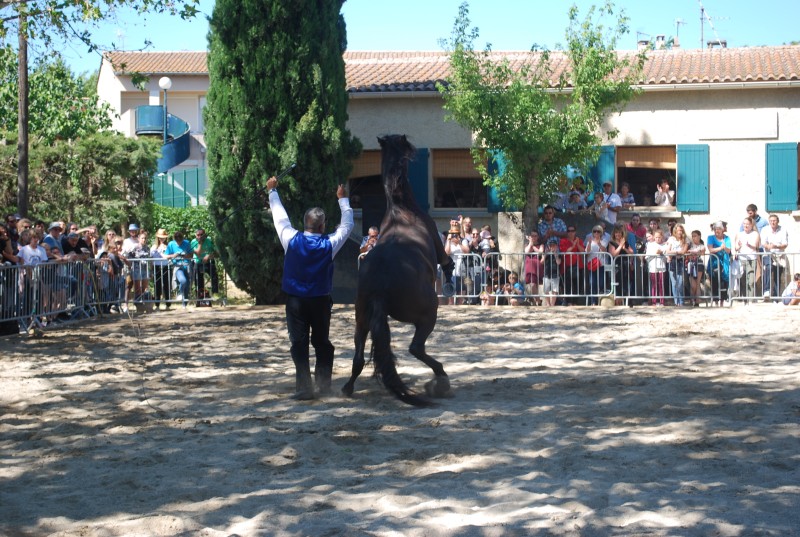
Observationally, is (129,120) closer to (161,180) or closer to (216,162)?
(161,180)

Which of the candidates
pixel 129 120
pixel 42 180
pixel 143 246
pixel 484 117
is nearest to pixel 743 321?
pixel 484 117

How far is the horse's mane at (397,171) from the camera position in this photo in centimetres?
986

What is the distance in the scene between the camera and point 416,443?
24.9ft

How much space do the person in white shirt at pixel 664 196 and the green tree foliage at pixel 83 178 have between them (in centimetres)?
1209

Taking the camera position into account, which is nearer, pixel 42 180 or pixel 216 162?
pixel 216 162

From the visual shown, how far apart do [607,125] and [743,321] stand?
8.78 metres

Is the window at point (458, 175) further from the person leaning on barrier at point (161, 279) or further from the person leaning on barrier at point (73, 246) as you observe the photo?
the person leaning on barrier at point (73, 246)

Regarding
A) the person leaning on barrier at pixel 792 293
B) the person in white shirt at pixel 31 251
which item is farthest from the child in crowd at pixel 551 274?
the person in white shirt at pixel 31 251

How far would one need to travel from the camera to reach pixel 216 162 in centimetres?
→ 1989

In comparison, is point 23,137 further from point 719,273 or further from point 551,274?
point 719,273

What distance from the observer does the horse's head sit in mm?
9875

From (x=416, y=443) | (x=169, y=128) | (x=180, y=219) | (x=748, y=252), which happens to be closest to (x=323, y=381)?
(x=416, y=443)

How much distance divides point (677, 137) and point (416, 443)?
16682mm

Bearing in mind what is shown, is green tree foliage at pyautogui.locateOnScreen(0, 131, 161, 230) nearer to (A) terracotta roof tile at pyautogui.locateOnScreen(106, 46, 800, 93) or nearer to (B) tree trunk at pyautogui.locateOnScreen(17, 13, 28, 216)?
(A) terracotta roof tile at pyautogui.locateOnScreen(106, 46, 800, 93)
